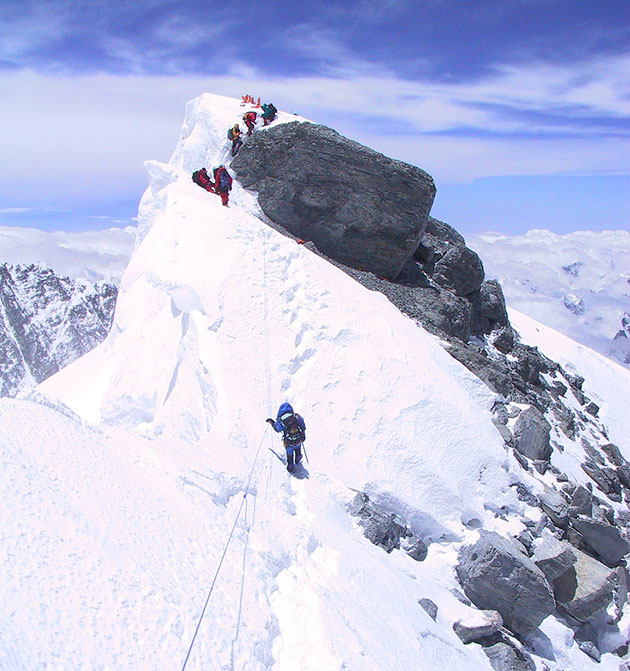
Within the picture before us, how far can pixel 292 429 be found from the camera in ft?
37.0

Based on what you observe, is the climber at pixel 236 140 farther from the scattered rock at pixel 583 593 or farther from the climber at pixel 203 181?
the scattered rock at pixel 583 593

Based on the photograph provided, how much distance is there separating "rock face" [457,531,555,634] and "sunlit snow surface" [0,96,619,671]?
72 centimetres

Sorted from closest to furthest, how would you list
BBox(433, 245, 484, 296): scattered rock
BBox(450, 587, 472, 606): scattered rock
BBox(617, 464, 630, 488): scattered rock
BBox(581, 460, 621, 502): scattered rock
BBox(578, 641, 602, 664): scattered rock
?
1. BBox(450, 587, 472, 606): scattered rock
2. BBox(578, 641, 602, 664): scattered rock
3. BBox(581, 460, 621, 502): scattered rock
4. BBox(617, 464, 630, 488): scattered rock
5. BBox(433, 245, 484, 296): scattered rock

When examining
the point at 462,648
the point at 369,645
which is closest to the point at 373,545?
the point at 462,648

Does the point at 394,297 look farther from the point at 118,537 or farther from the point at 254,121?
the point at 118,537

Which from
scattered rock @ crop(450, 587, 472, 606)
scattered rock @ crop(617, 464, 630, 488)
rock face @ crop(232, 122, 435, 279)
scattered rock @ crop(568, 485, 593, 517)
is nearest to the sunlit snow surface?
scattered rock @ crop(450, 587, 472, 606)

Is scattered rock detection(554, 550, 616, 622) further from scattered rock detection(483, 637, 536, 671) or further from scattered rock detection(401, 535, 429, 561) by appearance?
scattered rock detection(401, 535, 429, 561)

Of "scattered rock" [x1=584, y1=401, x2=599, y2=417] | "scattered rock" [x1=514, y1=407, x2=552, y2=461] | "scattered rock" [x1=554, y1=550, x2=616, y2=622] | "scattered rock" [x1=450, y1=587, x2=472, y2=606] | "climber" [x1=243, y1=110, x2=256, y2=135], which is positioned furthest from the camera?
"scattered rock" [x1=584, y1=401, x2=599, y2=417]

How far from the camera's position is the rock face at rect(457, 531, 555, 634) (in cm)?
1070

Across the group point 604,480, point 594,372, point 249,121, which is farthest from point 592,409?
point 249,121

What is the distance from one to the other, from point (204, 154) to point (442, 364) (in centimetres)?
2019

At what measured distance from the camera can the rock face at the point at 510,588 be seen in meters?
10.7

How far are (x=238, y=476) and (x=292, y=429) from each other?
1879 millimetres

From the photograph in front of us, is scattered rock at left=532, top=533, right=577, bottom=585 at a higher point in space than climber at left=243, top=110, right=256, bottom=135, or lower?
lower
